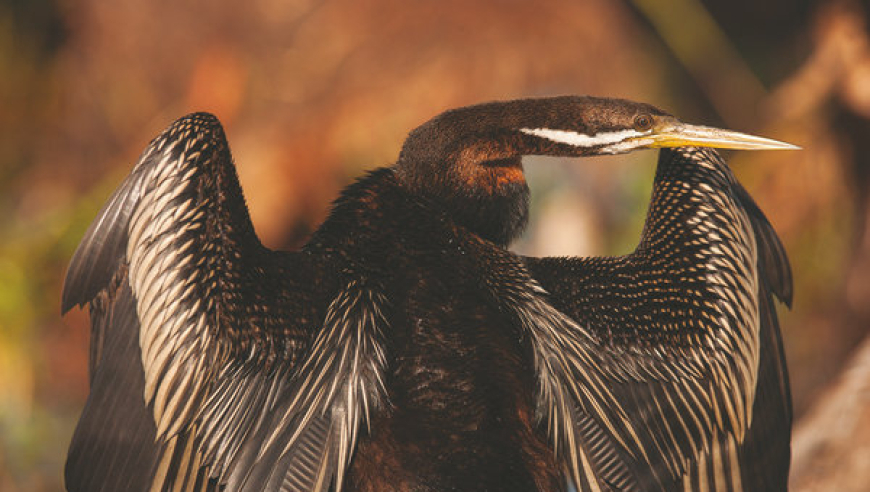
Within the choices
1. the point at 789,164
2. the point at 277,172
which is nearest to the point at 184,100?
the point at 277,172

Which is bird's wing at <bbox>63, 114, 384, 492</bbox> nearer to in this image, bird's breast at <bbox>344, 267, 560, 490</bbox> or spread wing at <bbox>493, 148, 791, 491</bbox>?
bird's breast at <bbox>344, 267, 560, 490</bbox>

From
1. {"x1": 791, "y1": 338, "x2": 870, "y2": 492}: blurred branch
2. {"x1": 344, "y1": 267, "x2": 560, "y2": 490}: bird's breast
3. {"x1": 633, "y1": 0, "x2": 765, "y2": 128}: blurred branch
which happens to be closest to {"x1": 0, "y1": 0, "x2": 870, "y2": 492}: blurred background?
{"x1": 633, "y1": 0, "x2": 765, "y2": 128}: blurred branch

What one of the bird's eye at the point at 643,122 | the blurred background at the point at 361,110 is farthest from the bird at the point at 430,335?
the blurred background at the point at 361,110

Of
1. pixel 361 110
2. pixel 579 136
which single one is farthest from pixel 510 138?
pixel 361 110

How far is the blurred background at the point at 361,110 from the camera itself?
663 centimetres

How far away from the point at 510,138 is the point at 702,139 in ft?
1.99

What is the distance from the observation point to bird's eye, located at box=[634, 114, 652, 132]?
3.31 metres

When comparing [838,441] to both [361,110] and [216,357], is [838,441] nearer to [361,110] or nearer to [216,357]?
[216,357]

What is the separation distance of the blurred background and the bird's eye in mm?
3222

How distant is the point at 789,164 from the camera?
22.2 ft

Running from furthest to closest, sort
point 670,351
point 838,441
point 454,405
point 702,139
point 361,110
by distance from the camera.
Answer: point 361,110 < point 838,441 < point 702,139 < point 670,351 < point 454,405

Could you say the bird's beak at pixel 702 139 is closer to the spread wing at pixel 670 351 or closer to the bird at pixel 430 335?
the bird at pixel 430 335

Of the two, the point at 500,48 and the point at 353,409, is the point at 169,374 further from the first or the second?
the point at 500,48

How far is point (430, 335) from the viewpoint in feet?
9.50
